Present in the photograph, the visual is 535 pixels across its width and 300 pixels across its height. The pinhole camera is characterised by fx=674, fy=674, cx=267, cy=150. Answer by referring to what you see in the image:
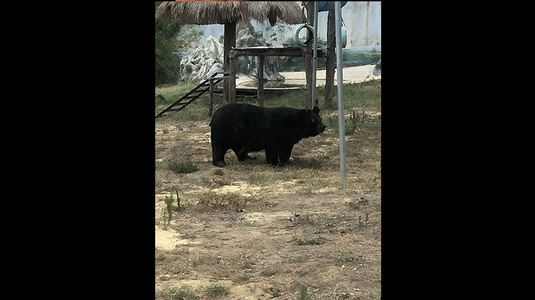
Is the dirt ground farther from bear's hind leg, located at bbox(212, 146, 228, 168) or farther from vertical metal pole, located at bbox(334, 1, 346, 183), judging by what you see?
vertical metal pole, located at bbox(334, 1, 346, 183)

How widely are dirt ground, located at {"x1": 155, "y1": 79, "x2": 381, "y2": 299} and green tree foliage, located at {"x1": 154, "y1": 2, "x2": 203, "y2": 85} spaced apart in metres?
14.0

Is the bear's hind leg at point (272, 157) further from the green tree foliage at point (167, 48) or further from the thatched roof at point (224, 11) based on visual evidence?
the green tree foliage at point (167, 48)

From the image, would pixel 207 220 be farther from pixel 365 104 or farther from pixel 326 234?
pixel 365 104

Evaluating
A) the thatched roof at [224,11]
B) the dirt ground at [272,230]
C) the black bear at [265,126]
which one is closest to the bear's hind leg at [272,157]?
the black bear at [265,126]

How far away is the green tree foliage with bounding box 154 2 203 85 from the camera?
23.4 meters

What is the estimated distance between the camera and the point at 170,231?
19.3ft

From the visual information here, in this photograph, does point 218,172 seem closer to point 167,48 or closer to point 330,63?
point 330,63

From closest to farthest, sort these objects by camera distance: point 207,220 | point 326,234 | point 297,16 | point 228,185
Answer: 1. point 326,234
2. point 207,220
3. point 228,185
4. point 297,16

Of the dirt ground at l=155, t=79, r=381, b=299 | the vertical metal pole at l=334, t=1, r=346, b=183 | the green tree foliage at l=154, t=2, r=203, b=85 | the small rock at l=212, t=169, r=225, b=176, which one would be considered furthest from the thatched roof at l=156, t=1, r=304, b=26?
the vertical metal pole at l=334, t=1, r=346, b=183

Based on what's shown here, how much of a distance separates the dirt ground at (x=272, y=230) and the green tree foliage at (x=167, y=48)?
14017 mm

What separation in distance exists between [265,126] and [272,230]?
3.12 meters
